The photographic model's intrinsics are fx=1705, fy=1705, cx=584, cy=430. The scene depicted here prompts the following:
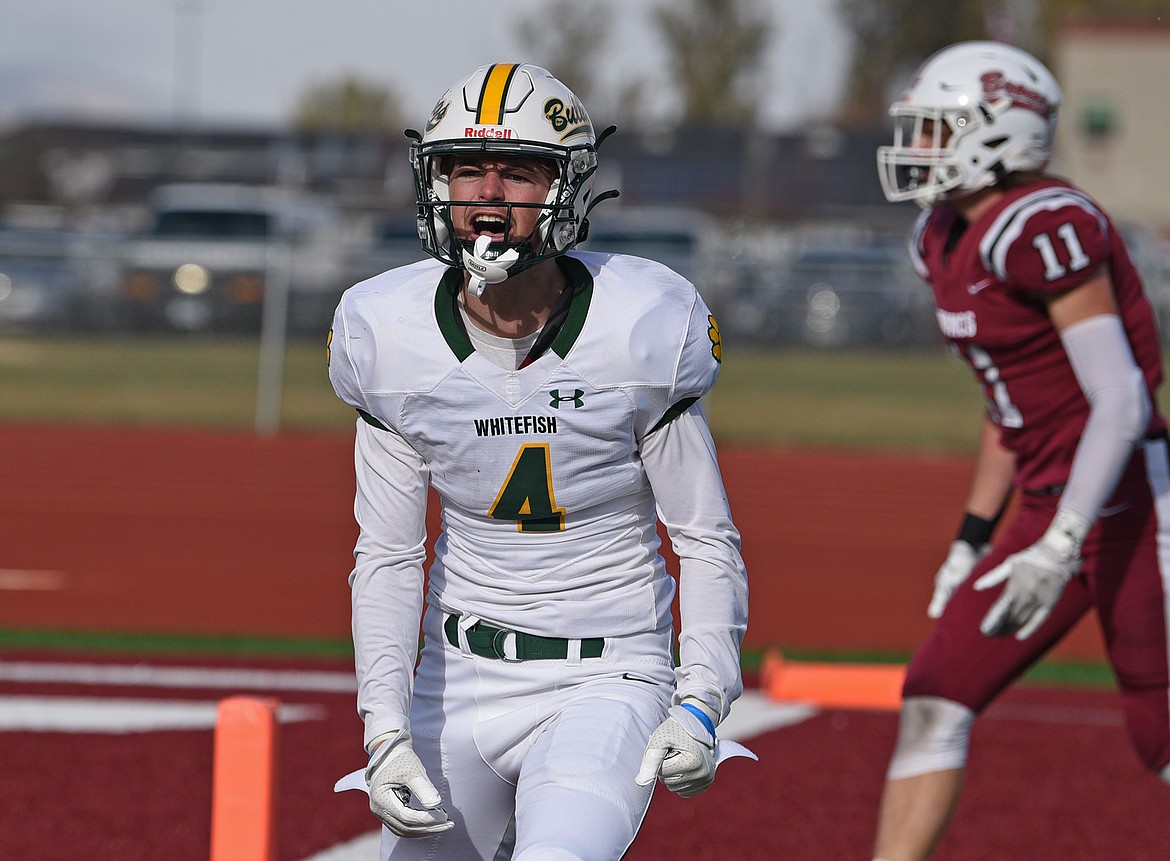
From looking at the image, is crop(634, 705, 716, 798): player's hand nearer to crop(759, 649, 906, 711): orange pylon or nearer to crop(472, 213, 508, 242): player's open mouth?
crop(472, 213, 508, 242): player's open mouth

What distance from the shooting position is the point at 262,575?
959cm

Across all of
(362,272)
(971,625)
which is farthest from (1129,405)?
(362,272)

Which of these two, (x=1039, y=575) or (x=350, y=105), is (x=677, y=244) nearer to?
(x=1039, y=575)

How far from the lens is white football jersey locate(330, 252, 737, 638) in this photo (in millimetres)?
3104

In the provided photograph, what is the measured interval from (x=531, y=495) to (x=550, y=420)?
0.48 ft

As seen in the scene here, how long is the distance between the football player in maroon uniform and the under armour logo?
1.24 meters

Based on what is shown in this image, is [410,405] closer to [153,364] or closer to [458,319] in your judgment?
[458,319]

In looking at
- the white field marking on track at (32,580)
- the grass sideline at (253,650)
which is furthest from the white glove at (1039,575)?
the white field marking on track at (32,580)

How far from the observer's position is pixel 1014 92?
14.1ft

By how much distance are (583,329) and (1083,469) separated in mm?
1375

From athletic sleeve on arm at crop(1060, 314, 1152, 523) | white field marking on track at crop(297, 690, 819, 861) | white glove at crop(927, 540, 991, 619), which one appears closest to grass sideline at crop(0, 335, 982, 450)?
white field marking on track at crop(297, 690, 819, 861)

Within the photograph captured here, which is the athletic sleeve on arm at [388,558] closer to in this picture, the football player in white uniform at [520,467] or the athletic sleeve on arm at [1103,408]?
the football player in white uniform at [520,467]

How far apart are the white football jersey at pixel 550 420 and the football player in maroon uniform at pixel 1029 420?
108cm

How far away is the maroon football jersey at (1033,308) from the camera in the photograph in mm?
3977
